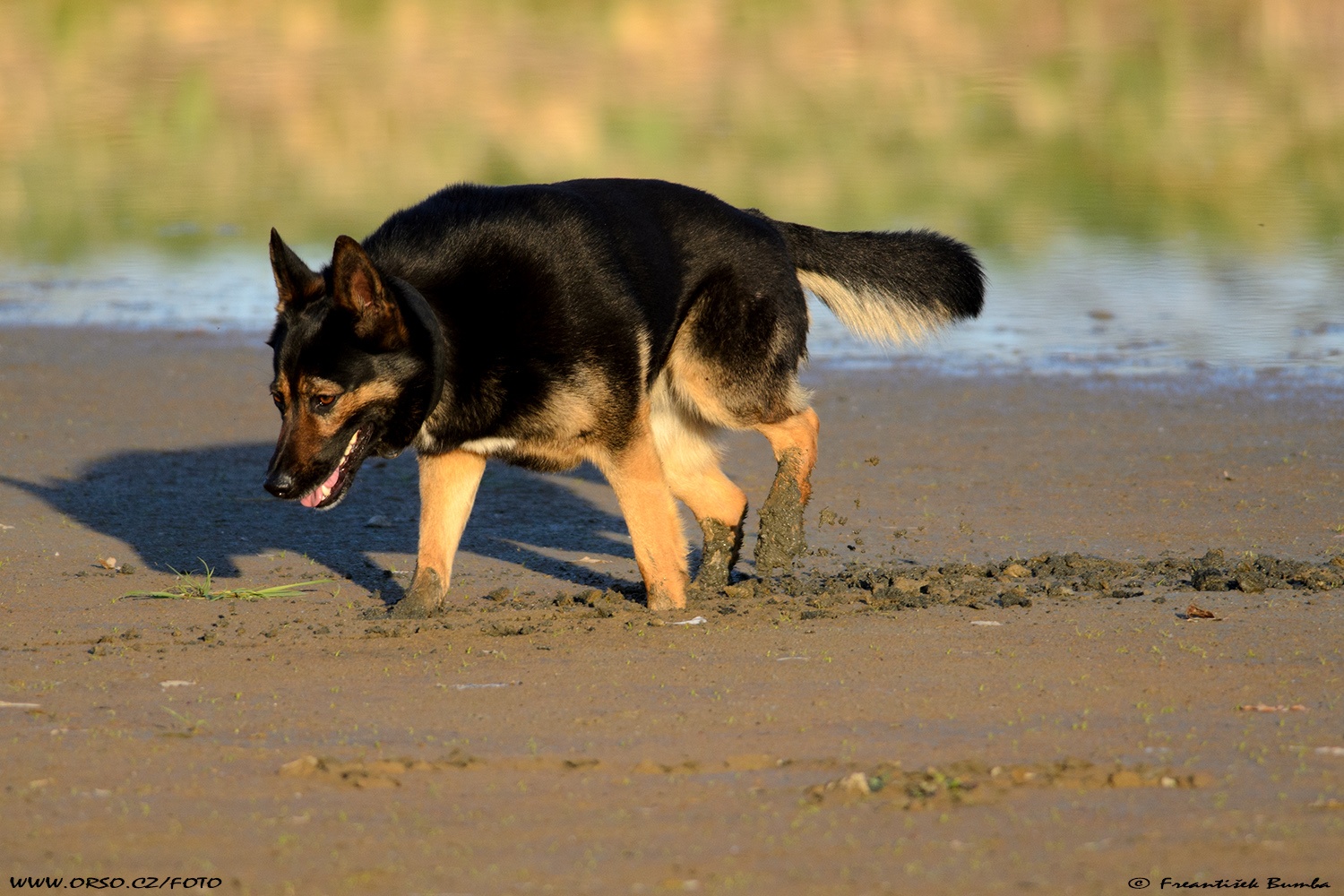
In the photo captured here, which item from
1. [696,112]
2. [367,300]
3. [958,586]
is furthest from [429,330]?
[696,112]

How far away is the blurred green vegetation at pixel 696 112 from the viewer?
14273 millimetres

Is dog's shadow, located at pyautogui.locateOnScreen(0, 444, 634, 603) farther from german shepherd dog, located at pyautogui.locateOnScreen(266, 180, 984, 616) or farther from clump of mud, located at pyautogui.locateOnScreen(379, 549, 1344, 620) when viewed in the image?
german shepherd dog, located at pyautogui.locateOnScreen(266, 180, 984, 616)

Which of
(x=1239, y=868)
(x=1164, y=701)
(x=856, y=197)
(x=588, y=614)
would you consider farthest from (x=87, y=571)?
(x=856, y=197)

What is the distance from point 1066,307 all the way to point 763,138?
710 centimetres

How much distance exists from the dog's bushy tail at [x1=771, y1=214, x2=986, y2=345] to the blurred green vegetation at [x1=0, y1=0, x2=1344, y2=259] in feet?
19.9

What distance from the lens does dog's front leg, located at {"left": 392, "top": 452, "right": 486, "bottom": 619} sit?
223 inches

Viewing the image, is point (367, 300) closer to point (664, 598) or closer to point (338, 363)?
point (338, 363)

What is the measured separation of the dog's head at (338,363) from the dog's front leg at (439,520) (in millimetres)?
532

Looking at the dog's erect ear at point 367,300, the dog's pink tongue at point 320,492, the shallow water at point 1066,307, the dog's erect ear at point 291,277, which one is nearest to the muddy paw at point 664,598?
the dog's pink tongue at point 320,492

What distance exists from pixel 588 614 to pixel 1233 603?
6.91 feet

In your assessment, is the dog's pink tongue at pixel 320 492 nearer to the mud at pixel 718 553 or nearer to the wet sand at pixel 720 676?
the wet sand at pixel 720 676

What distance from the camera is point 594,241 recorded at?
18.2 ft

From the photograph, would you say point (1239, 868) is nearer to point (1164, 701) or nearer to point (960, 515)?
point (1164, 701)

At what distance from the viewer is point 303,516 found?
7.19 metres
